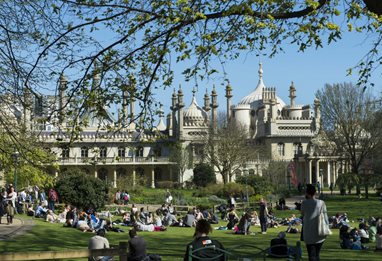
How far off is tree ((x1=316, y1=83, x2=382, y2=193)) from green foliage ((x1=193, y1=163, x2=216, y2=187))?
59.2ft

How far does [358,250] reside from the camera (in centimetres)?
1880

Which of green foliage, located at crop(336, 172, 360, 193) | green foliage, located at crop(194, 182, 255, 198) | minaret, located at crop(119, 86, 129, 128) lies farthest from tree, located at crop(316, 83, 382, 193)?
minaret, located at crop(119, 86, 129, 128)

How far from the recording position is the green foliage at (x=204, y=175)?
70812 mm

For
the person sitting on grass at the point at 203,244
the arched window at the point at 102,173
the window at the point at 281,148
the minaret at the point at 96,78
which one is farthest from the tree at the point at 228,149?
the person sitting on grass at the point at 203,244

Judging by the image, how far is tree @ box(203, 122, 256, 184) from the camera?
67250 millimetres

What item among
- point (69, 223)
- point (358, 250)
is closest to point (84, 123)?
point (358, 250)

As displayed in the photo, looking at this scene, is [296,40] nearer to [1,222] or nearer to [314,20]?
[314,20]

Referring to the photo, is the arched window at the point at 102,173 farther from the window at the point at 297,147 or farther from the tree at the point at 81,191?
the tree at the point at 81,191

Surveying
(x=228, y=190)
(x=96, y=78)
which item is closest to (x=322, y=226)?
(x=96, y=78)

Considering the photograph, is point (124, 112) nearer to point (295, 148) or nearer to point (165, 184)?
point (165, 184)

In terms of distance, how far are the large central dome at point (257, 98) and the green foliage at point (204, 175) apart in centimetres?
3514

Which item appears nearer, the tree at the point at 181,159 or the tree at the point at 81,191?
the tree at the point at 81,191

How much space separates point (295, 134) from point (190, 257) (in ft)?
276

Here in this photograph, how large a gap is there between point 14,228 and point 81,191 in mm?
12053
